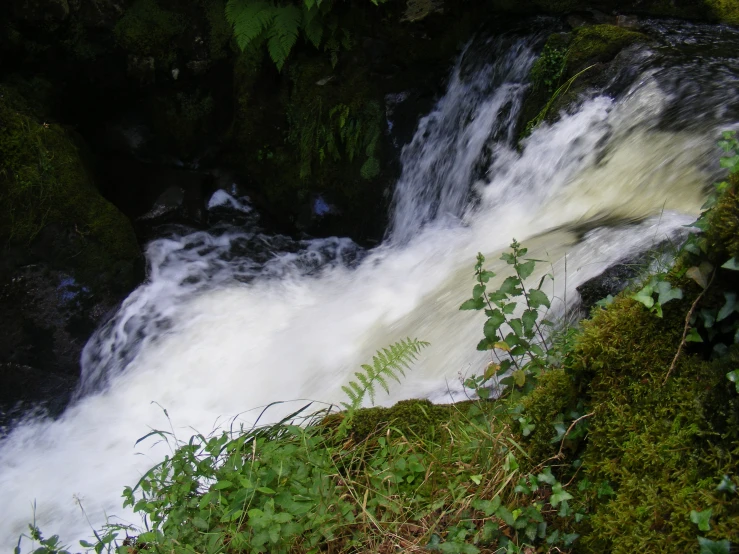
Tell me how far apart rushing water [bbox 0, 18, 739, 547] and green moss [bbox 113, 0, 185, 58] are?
2.18 meters

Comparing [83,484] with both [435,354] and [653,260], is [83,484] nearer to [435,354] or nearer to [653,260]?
[435,354]

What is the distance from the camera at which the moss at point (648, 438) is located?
1.52 meters

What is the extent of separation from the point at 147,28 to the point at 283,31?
1.70 meters

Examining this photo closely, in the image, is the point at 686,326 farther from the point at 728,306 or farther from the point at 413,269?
the point at 413,269

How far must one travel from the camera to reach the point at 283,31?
6.27 meters

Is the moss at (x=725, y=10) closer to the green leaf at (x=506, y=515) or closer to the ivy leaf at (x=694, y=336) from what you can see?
the ivy leaf at (x=694, y=336)

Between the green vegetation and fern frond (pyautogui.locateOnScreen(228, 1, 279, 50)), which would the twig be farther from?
fern frond (pyautogui.locateOnScreen(228, 1, 279, 50))

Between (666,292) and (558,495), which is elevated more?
(666,292)

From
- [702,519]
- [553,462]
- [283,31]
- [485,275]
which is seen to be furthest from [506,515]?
[283,31]

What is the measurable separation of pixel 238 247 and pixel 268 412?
2.98 meters

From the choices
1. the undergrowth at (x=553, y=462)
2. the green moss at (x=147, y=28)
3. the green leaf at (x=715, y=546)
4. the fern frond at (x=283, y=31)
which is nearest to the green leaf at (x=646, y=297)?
the undergrowth at (x=553, y=462)

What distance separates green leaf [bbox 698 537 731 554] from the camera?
1.35 metres

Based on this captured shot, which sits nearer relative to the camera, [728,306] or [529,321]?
[728,306]

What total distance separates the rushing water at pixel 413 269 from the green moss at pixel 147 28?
2.18 m
